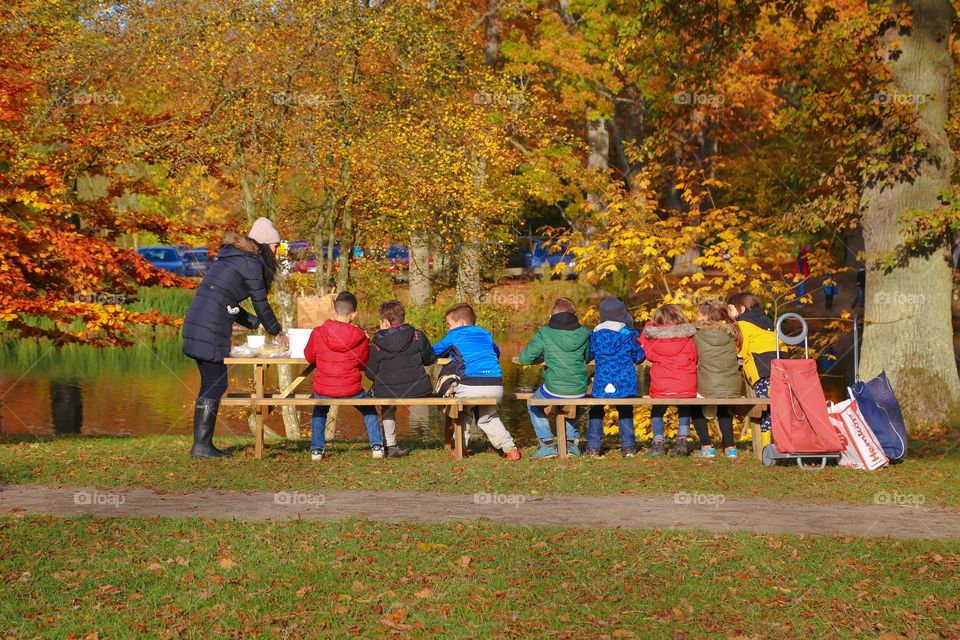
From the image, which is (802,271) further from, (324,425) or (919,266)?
(324,425)

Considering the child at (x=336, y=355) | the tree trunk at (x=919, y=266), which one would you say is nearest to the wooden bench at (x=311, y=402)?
the child at (x=336, y=355)

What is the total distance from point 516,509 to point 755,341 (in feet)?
13.8

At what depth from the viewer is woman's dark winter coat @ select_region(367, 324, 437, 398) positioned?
1101 centimetres

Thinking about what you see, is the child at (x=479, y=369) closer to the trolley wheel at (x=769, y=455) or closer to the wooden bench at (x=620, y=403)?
the wooden bench at (x=620, y=403)

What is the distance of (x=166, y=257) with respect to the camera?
46.7 metres

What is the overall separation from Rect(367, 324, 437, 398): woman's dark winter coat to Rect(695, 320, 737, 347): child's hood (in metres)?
2.69

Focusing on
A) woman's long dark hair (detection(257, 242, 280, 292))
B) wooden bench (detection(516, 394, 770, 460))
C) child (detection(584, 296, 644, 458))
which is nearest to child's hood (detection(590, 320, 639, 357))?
child (detection(584, 296, 644, 458))

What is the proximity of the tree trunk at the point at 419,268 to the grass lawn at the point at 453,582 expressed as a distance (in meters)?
A: 14.2

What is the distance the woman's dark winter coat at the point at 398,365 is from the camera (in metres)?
11.0

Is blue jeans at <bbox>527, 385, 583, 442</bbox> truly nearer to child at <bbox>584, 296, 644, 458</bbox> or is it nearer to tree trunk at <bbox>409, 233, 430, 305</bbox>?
child at <bbox>584, 296, 644, 458</bbox>

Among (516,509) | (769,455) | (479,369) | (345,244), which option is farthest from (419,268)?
(516,509)

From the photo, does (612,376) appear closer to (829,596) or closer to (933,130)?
(829,596)

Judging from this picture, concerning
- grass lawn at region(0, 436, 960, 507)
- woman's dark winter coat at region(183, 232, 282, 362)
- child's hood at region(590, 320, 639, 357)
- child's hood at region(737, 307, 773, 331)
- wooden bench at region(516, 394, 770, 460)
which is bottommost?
grass lawn at region(0, 436, 960, 507)

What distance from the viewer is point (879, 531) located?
811cm
